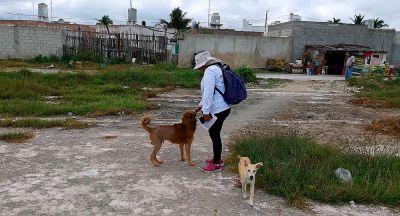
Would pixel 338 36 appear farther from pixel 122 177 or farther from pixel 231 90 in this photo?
pixel 122 177

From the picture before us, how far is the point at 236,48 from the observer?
79.1 feet

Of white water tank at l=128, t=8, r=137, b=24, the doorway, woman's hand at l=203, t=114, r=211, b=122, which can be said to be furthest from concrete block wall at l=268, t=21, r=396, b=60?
woman's hand at l=203, t=114, r=211, b=122

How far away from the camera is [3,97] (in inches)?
375

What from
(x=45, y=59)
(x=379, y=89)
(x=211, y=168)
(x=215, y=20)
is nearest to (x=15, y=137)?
(x=211, y=168)

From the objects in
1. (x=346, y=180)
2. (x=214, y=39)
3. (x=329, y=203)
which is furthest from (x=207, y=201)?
(x=214, y=39)

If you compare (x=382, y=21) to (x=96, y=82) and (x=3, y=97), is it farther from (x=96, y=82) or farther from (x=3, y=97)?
(x=3, y=97)

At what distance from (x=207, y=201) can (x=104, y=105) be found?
5.53 m

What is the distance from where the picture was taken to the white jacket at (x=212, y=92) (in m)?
4.18

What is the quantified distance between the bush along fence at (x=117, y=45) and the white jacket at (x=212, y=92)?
1807cm

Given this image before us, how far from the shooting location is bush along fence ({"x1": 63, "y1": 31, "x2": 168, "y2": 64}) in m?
21.3

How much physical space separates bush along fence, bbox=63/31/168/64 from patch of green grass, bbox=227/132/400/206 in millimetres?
17622

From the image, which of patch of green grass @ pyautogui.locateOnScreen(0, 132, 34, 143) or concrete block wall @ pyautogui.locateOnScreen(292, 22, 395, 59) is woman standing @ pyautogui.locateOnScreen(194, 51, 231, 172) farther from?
concrete block wall @ pyautogui.locateOnScreen(292, 22, 395, 59)

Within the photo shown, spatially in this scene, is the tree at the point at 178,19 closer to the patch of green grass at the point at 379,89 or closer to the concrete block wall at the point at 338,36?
the concrete block wall at the point at 338,36

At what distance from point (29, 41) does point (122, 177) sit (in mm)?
18925
